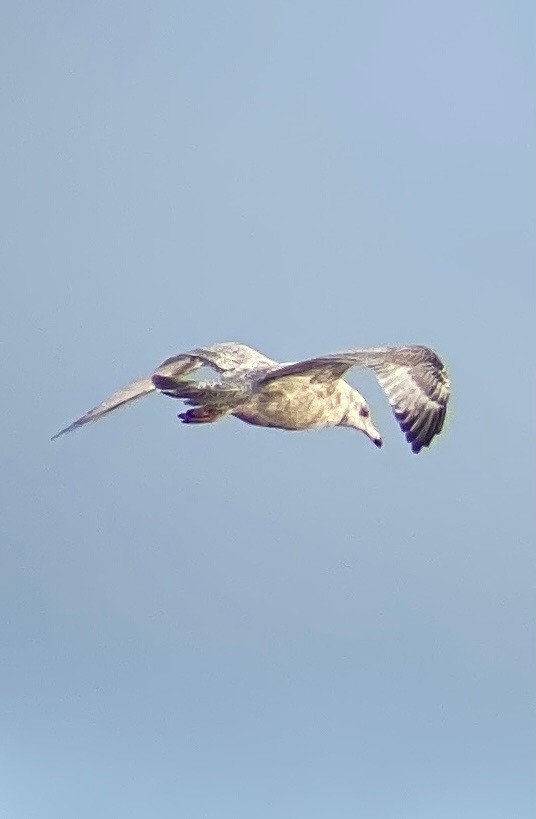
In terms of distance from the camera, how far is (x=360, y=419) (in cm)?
1991

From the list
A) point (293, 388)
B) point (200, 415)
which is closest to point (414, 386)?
point (293, 388)

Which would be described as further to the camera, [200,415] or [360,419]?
[360,419]

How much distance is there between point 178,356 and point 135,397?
4.29 ft

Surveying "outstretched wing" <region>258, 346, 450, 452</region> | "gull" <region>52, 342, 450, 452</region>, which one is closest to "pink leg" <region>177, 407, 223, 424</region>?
"gull" <region>52, 342, 450, 452</region>

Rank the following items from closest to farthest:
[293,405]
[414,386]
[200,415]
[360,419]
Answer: [200,415] < [414,386] < [293,405] < [360,419]

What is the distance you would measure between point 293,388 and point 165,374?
3.52 ft

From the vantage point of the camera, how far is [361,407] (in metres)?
19.9

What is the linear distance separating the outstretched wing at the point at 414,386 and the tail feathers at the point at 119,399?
6.46ft

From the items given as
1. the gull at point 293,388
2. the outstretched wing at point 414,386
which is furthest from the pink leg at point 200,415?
the outstretched wing at point 414,386

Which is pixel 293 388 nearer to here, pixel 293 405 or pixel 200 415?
pixel 293 405

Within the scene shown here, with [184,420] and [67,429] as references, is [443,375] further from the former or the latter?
[67,429]

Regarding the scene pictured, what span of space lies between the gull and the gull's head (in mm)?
193

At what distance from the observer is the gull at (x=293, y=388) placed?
18.2m

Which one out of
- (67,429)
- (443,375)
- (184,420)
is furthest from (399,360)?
(67,429)
